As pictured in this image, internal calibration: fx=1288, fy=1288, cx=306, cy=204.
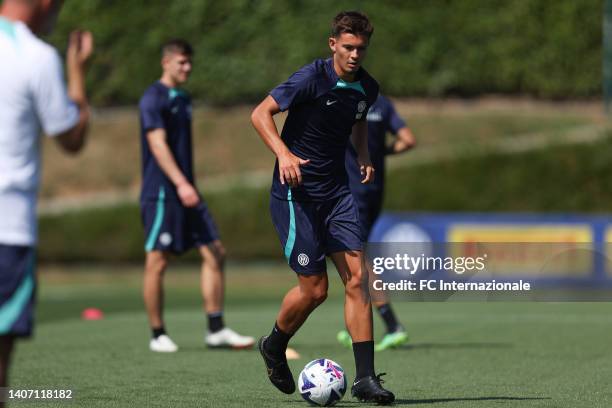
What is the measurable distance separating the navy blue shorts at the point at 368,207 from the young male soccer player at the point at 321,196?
129 inches

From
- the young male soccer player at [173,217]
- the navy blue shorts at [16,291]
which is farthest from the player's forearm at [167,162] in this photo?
the navy blue shorts at [16,291]

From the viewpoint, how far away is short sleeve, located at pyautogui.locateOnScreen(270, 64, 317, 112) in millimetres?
6867

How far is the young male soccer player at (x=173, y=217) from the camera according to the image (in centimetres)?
1010

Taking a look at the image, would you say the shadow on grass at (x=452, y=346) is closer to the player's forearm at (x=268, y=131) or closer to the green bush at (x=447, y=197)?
the player's forearm at (x=268, y=131)

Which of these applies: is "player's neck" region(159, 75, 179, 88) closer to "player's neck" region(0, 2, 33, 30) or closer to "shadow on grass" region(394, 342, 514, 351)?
"shadow on grass" region(394, 342, 514, 351)

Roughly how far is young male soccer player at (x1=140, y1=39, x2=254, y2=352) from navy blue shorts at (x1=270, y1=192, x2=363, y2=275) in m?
3.07

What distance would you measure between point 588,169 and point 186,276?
7.90m

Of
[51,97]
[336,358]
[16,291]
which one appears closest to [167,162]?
[336,358]

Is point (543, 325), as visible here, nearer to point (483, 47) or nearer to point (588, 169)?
point (588, 169)

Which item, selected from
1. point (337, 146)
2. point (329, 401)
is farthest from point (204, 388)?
point (337, 146)

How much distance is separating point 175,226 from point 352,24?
3833 millimetres

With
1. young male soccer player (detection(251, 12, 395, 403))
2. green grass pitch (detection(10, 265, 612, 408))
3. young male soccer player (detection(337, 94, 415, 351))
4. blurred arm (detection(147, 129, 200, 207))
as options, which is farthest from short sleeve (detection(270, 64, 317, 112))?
young male soccer player (detection(337, 94, 415, 351))

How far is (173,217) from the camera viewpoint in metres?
10.2

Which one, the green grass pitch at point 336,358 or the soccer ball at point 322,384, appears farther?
the green grass pitch at point 336,358
